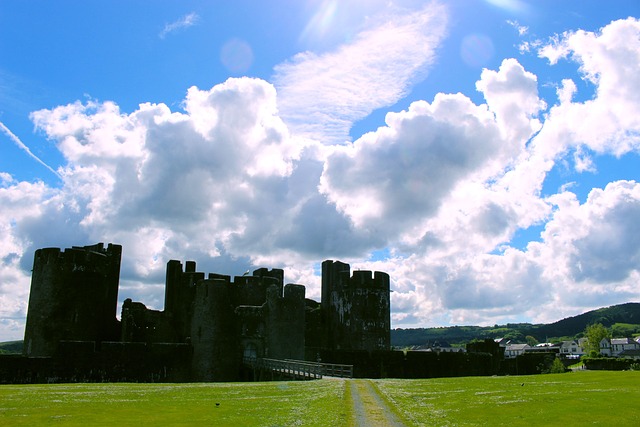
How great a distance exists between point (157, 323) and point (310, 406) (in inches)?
1309

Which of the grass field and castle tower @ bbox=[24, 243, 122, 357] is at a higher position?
castle tower @ bbox=[24, 243, 122, 357]

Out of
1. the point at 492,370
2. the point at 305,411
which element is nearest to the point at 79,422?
the point at 305,411

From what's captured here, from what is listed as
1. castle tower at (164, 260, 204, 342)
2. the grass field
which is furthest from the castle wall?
the grass field

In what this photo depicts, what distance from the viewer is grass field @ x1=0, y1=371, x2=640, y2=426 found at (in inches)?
716

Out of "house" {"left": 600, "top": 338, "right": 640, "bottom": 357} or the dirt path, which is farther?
"house" {"left": 600, "top": 338, "right": 640, "bottom": 357}

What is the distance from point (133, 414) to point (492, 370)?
4548 cm

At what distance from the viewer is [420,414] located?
1998 cm

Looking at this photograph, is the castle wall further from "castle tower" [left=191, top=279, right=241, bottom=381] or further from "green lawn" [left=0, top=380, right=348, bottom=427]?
"green lawn" [left=0, top=380, right=348, bottom=427]

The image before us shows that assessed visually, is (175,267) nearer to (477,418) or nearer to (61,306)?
(61,306)

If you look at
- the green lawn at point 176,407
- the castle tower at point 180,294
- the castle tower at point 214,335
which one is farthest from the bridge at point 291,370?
the green lawn at point 176,407

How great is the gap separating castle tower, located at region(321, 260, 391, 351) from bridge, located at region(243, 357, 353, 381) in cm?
1249

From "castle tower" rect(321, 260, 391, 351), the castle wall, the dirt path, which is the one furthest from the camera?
"castle tower" rect(321, 260, 391, 351)

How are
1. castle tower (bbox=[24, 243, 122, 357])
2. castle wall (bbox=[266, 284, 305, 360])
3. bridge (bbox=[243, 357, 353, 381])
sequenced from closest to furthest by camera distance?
bridge (bbox=[243, 357, 353, 381]) → castle tower (bbox=[24, 243, 122, 357]) → castle wall (bbox=[266, 284, 305, 360])

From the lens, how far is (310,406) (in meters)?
21.7
